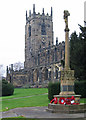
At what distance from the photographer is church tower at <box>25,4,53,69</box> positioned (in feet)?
316

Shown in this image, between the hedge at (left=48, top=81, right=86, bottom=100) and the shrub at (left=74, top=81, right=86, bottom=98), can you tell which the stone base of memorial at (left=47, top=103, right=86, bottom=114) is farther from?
the shrub at (left=74, top=81, right=86, bottom=98)

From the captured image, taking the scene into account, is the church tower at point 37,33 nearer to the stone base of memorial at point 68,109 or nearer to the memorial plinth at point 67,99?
the memorial plinth at point 67,99

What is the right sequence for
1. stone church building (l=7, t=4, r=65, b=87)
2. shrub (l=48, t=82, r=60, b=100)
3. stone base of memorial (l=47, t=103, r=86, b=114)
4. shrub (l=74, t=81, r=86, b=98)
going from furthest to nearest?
stone church building (l=7, t=4, r=65, b=87) → shrub (l=74, t=81, r=86, b=98) → shrub (l=48, t=82, r=60, b=100) → stone base of memorial (l=47, t=103, r=86, b=114)

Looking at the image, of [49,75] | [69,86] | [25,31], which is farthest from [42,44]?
[69,86]

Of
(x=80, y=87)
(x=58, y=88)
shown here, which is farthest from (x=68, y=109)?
(x=80, y=87)

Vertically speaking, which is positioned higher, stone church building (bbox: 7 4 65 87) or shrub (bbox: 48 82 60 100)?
stone church building (bbox: 7 4 65 87)

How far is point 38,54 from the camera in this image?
87625 mm

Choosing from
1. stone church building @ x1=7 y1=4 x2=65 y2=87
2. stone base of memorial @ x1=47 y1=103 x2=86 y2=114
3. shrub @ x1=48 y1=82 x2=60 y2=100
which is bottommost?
stone base of memorial @ x1=47 y1=103 x2=86 y2=114

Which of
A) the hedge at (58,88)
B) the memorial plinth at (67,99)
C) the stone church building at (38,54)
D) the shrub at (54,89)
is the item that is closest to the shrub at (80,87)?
the hedge at (58,88)

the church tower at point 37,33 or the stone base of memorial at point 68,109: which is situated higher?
the church tower at point 37,33

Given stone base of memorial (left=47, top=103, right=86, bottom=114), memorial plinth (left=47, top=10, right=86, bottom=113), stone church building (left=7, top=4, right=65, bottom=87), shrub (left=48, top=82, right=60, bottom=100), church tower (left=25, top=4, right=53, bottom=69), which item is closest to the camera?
stone base of memorial (left=47, top=103, right=86, bottom=114)

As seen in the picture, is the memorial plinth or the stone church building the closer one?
the memorial plinth

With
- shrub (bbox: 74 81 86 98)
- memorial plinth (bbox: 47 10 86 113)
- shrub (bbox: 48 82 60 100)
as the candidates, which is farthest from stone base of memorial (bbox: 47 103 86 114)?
shrub (bbox: 74 81 86 98)

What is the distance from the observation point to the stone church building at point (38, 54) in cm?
7519
